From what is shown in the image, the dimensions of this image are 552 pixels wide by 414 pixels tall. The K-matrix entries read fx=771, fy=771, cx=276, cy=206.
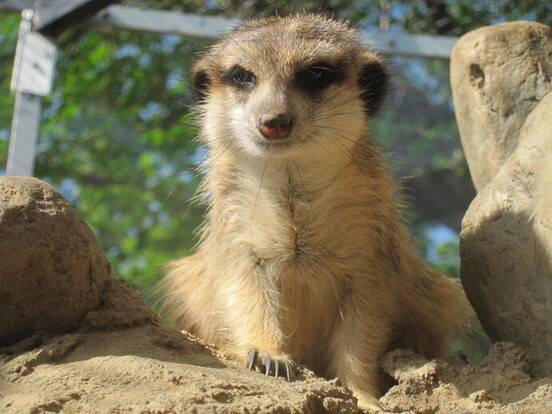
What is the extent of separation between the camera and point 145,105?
35.3ft

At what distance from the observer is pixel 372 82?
4609 mm

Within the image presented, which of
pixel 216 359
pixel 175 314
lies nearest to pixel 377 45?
pixel 175 314

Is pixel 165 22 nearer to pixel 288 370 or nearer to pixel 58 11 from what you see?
pixel 58 11

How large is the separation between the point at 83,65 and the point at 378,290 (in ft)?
24.0

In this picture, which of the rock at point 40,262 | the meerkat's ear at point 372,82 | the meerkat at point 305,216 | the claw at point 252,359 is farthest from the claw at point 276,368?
the meerkat's ear at point 372,82

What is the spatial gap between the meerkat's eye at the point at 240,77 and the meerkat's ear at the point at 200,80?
367 millimetres

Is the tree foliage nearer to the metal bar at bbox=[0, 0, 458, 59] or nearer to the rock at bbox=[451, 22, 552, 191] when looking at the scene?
the metal bar at bbox=[0, 0, 458, 59]

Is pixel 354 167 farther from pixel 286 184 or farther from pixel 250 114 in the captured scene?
pixel 250 114

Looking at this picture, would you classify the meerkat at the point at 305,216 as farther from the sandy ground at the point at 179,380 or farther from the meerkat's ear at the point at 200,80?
the sandy ground at the point at 179,380

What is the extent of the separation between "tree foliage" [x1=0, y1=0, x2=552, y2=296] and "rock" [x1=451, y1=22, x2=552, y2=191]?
11.6ft

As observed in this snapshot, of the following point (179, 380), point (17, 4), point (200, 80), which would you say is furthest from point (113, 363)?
point (17, 4)

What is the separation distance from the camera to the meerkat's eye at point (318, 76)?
13.6 ft

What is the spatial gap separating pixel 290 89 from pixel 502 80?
143cm

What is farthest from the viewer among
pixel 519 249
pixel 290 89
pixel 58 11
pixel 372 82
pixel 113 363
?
pixel 58 11
